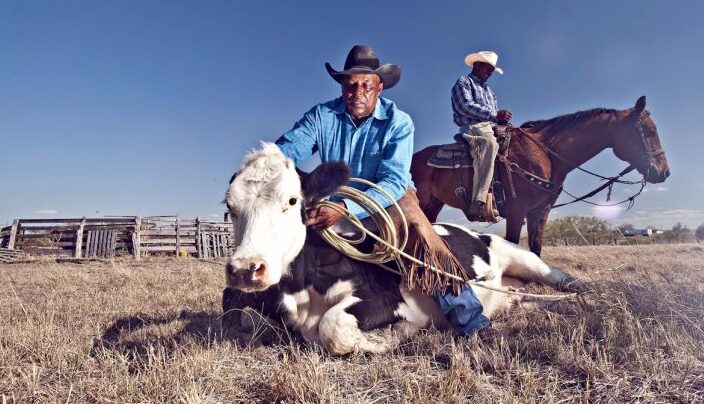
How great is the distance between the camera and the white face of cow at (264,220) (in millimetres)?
2506

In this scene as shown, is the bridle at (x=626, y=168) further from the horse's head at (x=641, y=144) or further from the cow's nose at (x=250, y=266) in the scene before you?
the cow's nose at (x=250, y=266)

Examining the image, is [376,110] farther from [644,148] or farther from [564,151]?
[644,148]

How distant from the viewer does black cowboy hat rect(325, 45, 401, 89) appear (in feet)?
13.3

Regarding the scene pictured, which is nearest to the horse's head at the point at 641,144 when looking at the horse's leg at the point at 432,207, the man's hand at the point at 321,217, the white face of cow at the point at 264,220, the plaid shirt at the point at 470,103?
the plaid shirt at the point at 470,103

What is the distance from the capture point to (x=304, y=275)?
11.2 feet

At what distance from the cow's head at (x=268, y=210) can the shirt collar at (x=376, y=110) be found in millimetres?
1036

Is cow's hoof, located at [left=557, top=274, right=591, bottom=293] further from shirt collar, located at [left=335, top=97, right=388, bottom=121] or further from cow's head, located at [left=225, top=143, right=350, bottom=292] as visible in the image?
cow's head, located at [left=225, top=143, right=350, bottom=292]

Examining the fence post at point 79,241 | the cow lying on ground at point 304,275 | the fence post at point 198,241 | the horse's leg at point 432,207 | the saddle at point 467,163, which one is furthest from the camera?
the fence post at point 198,241

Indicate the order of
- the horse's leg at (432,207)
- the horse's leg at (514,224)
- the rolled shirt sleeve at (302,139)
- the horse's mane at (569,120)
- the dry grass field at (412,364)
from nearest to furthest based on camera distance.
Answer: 1. the dry grass field at (412,364)
2. the rolled shirt sleeve at (302,139)
3. the horse's leg at (514,224)
4. the horse's mane at (569,120)
5. the horse's leg at (432,207)

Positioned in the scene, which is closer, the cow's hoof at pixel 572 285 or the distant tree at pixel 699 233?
the cow's hoof at pixel 572 285

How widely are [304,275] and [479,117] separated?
4.74 metres

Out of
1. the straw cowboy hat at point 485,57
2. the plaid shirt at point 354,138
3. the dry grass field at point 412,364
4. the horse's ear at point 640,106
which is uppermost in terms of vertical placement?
the straw cowboy hat at point 485,57

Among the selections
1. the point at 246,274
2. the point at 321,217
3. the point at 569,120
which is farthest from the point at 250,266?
the point at 569,120

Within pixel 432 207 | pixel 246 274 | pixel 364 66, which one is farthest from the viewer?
pixel 432 207
